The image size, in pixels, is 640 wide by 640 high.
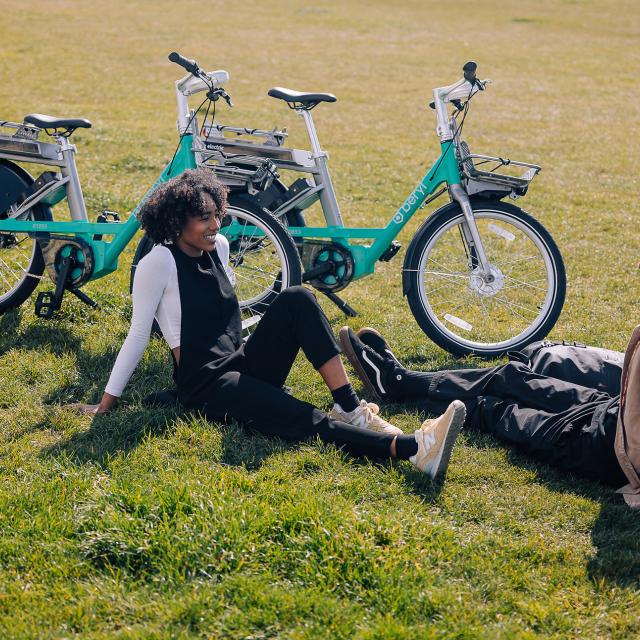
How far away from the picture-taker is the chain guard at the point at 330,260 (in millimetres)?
6363

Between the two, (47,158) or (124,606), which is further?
(47,158)

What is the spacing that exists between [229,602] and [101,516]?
765 millimetres

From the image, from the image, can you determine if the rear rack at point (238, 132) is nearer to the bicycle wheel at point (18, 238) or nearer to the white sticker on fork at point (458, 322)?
the bicycle wheel at point (18, 238)

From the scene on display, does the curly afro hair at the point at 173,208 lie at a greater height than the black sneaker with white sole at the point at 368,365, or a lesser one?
greater

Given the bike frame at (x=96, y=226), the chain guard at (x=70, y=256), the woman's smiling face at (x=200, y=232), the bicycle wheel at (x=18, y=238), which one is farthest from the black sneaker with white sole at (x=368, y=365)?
the bicycle wheel at (x=18, y=238)

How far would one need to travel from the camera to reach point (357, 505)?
13.8 feet

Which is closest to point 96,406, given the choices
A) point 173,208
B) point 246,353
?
point 246,353

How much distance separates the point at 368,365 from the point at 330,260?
1.25m

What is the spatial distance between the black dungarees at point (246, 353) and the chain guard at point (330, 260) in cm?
137

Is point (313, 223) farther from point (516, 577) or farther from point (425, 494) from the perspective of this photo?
point (516, 577)

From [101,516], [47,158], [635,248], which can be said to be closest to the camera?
[101,516]

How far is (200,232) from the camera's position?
505 centimetres

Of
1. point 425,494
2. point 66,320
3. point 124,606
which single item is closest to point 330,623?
point 124,606

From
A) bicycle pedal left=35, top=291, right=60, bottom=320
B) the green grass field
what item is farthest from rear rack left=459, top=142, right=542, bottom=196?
bicycle pedal left=35, top=291, right=60, bottom=320
